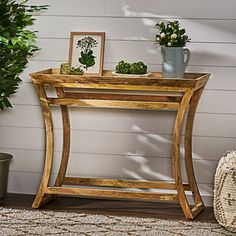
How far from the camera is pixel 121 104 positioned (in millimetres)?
3322

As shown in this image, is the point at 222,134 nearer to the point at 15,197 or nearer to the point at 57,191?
the point at 57,191

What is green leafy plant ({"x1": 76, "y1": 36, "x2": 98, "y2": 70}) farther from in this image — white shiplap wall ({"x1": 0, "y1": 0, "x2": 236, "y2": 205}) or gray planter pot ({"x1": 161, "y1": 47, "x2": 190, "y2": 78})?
gray planter pot ({"x1": 161, "y1": 47, "x2": 190, "y2": 78})

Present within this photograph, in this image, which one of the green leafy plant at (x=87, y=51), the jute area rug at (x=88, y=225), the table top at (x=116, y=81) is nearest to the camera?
the jute area rug at (x=88, y=225)

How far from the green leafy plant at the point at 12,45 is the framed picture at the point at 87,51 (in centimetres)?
22

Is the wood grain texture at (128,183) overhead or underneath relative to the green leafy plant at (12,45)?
underneath

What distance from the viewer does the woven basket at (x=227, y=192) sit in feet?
10.1

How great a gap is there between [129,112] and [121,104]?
0.38 metres

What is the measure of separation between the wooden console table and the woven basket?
0.23 meters

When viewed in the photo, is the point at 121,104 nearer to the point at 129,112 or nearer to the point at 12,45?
the point at 129,112

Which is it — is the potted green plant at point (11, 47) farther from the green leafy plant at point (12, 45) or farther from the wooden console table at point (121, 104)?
the wooden console table at point (121, 104)

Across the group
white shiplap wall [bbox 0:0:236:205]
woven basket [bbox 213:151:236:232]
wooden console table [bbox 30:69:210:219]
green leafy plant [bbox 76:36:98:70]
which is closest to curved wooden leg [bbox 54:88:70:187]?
wooden console table [bbox 30:69:210:219]

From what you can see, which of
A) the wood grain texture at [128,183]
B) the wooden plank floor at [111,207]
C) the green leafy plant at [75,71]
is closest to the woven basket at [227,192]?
the wooden plank floor at [111,207]

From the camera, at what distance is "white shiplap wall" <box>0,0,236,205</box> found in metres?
3.61

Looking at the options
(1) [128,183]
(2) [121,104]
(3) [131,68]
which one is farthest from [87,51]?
(1) [128,183]
